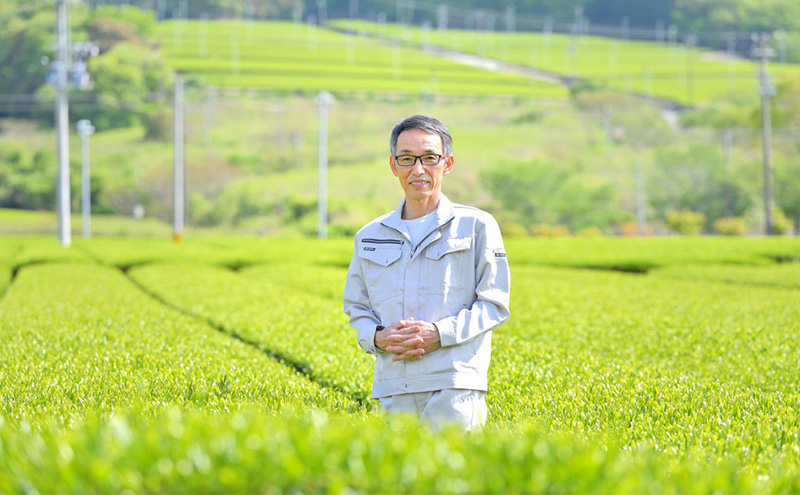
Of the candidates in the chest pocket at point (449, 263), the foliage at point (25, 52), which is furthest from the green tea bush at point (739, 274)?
the foliage at point (25, 52)

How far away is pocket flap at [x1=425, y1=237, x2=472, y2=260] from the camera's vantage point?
4934 mm

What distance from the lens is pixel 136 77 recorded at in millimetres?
84562

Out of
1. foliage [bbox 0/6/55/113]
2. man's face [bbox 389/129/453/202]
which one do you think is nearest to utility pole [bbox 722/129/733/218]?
man's face [bbox 389/129/453/202]

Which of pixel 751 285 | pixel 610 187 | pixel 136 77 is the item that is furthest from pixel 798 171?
pixel 136 77

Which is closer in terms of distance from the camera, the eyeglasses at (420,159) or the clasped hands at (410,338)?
the clasped hands at (410,338)

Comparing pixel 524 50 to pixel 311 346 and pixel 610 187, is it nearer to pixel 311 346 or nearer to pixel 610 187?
pixel 610 187

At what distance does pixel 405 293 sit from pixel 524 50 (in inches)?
4740

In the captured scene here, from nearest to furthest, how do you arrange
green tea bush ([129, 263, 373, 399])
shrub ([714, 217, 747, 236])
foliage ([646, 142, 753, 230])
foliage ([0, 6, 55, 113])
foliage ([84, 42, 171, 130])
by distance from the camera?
1. green tea bush ([129, 263, 373, 399])
2. shrub ([714, 217, 747, 236])
3. foliage ([646, 142, 753, 230])
4. foliage ([84, 42, 171, 130])
5. foliage ([0, 6, 55, 113])

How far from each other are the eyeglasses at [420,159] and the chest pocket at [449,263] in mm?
453

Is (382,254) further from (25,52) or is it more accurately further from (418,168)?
(25,52)

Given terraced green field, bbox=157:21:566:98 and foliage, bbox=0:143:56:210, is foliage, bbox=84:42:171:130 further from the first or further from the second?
foliage, bbox=0:143:56:210

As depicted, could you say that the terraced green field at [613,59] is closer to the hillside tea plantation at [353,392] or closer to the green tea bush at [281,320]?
the hillside tea plantation at [353,392]

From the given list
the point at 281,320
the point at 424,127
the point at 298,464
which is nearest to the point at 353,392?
the point at 424,127

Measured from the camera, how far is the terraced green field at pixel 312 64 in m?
92.7
